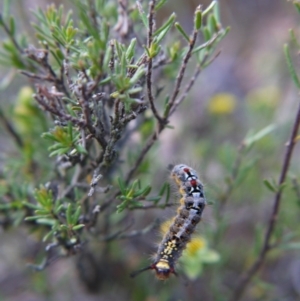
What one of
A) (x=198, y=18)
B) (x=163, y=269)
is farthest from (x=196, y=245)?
(x=198, y=18)

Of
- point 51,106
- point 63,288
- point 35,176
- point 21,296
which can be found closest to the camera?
point 51,106

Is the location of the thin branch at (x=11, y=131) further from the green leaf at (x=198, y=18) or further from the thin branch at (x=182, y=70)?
the green leaf at (x=198, y=18)

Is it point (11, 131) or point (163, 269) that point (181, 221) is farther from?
point (11, 131)

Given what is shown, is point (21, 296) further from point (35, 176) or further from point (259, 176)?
point (259, 176)

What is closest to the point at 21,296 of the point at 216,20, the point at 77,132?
the point at 77,132

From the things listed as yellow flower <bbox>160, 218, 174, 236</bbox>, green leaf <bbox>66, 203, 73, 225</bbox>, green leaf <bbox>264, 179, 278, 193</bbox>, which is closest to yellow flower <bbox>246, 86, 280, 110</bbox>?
green leaf <bbox>264, 179, 278, 193</bbox>

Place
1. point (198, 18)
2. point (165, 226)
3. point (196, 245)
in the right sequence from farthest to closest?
point (196, 245), point (165, 226), point (198, 18)

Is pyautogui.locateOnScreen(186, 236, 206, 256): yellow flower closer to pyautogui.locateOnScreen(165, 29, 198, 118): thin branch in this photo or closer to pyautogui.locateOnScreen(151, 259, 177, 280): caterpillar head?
pyautogui.locateOnScreen(151, 259, 177, 280): caterpillar head

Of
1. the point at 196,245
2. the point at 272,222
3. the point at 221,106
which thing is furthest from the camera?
the point at 221,106
